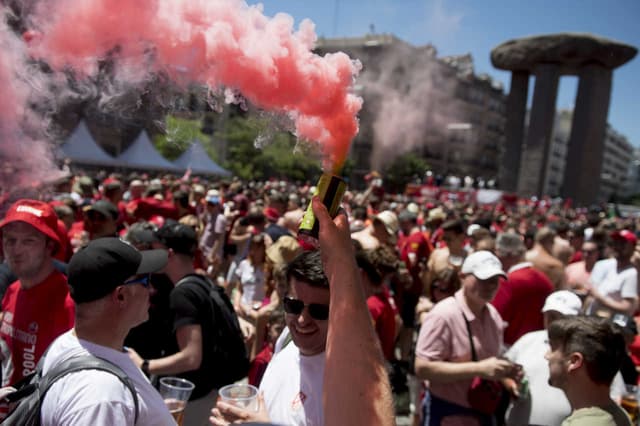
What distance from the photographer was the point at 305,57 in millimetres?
1980

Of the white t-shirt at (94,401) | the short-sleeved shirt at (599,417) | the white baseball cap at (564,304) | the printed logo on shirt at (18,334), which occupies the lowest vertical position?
the printed logo on shirt at (18,334)

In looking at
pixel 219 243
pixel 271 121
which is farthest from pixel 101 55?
pixel 219 243

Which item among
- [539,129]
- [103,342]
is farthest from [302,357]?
[539,129]

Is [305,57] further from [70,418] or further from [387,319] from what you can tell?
[387,319]

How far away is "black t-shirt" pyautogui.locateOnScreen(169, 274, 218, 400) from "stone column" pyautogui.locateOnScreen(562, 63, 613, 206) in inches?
1642

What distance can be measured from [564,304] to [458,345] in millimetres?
772

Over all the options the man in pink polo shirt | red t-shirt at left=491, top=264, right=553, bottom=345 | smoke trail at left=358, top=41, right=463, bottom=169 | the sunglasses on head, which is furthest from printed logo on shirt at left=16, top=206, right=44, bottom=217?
smoke trail at left=358, top=41, right=463, bottom=169

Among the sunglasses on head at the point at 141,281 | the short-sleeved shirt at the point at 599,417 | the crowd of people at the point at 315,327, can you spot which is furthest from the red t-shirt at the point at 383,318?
the sunglasses on head at the point at 141,281

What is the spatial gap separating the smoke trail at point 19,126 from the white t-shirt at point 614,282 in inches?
221

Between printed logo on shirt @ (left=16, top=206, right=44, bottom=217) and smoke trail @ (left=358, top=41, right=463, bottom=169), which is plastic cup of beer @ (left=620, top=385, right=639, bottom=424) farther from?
smoke trail @ (left=358, top=41, right=463, bottom=169)

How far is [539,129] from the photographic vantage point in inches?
1512

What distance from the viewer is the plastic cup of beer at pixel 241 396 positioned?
6.05 feet

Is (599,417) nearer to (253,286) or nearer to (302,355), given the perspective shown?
(302,355)

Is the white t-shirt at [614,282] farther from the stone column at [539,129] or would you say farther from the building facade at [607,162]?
the building facade at [607,162]
